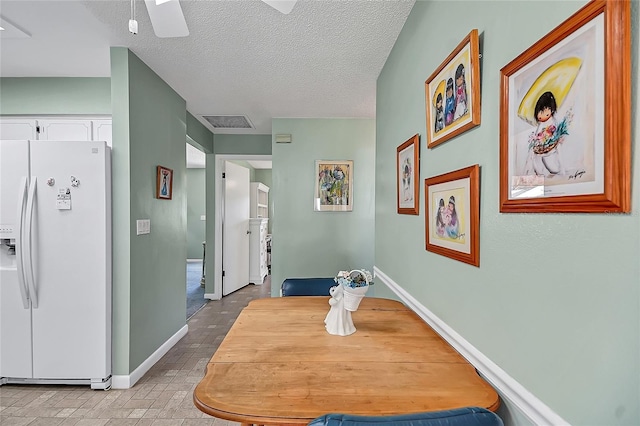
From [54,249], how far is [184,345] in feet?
4.86

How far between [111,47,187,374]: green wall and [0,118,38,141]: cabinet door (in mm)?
1279

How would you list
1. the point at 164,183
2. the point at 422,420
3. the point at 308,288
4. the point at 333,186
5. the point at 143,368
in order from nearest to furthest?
the point at 422,420 < the point at 308,288 < the point at 143,368 < the point at 164,183 < the point at 333,186

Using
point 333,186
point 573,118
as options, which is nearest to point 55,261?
point 333,186

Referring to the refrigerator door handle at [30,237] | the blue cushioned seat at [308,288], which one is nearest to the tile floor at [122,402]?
the refrigerator door handle at [30,237]

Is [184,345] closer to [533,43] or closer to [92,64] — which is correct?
[92,64]

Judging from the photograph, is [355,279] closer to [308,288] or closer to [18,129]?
[308,288]

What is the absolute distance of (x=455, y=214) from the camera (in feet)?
4.02

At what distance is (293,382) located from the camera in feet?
3.05

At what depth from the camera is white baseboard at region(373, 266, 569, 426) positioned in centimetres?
76

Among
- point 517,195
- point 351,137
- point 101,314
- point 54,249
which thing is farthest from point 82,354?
point 351,137

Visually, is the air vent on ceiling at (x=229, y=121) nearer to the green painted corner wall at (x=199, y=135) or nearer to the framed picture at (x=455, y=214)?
the green painted corner wall at (x=199, y=135)

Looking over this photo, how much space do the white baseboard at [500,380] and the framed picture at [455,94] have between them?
0.80 m

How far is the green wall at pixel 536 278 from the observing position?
0.58 m

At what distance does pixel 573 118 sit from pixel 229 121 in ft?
13.0
